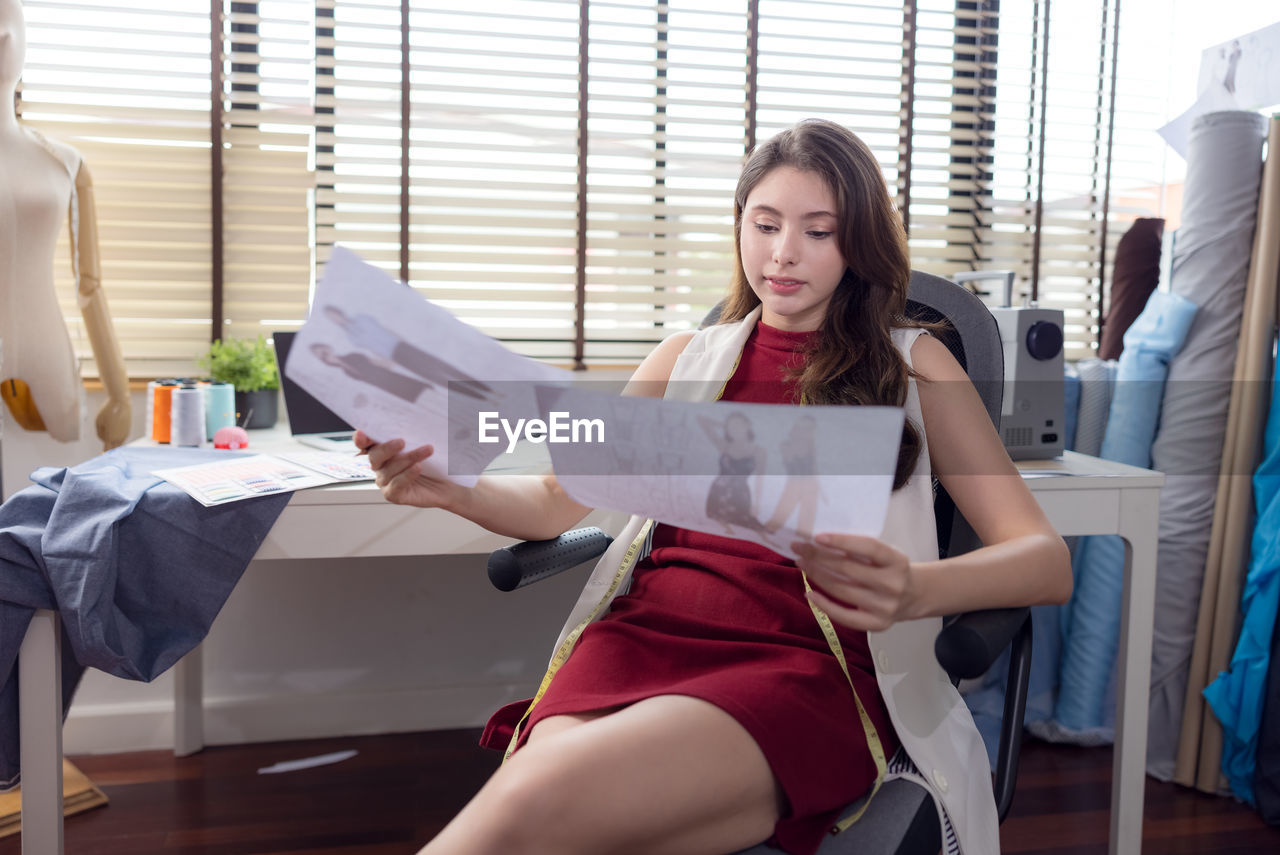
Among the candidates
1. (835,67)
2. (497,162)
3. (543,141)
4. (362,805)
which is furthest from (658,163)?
(362,805)

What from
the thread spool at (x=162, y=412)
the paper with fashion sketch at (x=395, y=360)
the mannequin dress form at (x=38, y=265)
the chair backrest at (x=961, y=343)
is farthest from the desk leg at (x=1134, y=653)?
the mannequin dress form at (x=38, y=265)

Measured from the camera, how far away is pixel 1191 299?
202cm

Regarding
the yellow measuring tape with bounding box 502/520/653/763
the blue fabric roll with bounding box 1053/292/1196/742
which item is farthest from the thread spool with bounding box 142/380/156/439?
the blue fabric roll with bounding box 1053/292/1196/742

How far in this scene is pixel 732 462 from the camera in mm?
740

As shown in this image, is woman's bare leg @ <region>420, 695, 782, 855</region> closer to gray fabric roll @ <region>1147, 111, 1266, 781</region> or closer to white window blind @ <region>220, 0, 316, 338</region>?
gray fabric roll @ <region>1147, 111, 1266, 781</region>

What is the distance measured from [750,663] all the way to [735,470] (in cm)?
35

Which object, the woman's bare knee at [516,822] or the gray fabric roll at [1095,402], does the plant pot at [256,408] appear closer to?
the woman's bare knee at [516,822]

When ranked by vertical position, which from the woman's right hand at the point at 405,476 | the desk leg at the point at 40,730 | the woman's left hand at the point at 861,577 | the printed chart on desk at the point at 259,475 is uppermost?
the woman's right hand at the point at 405,476

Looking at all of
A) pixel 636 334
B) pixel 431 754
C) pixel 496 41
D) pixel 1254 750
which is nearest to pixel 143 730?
pixel 431 754

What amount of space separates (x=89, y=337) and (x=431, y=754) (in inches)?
45.5

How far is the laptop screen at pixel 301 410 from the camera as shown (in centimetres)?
192

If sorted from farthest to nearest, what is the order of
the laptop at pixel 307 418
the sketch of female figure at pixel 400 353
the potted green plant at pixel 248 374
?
the potted green plant at pixel 248 374 → the laptop at pixel 307 418 → the sketch of female figure at pixel 400 353

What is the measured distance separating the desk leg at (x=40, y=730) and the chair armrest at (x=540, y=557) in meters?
0.69

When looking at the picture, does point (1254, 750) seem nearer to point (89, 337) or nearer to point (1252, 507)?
point (1252, 507)
